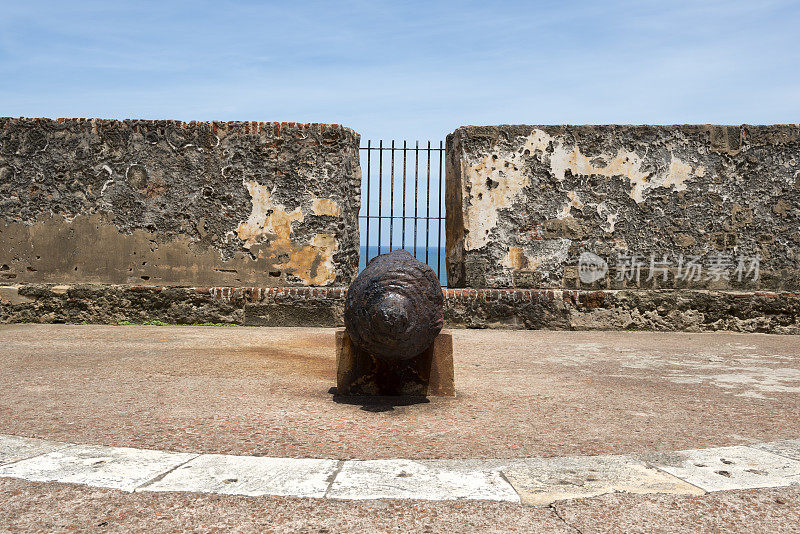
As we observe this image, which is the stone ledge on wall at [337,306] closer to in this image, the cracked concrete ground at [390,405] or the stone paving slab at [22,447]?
the cracked concrete ground at [390,405]

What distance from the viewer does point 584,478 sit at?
2512 mm

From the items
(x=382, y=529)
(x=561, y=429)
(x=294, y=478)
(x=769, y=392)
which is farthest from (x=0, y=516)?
(x=769, y=392)

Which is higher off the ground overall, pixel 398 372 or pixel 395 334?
pixel 395 334

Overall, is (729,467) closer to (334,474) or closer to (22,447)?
(334,474)

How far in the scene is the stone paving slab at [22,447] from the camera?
268 centimetres

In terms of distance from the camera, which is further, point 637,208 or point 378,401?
point 637,208

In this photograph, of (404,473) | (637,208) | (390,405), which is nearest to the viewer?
(404,473)

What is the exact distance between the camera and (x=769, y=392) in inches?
172

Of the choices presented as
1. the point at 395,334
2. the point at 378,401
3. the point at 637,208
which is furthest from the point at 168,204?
the point at 637,208

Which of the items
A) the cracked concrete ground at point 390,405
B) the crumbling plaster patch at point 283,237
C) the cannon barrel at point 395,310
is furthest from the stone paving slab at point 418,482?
the crumbling plaster patch at point 283,237

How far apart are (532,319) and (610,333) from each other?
964mm

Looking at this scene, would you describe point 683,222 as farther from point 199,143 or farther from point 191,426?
point 191,426

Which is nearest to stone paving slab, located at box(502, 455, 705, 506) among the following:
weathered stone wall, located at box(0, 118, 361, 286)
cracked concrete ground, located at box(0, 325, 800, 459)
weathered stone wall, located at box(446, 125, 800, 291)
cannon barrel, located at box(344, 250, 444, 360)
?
cracked concrete ground, located at box(0, 325, 800, 459)

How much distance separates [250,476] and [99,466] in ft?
2.06
